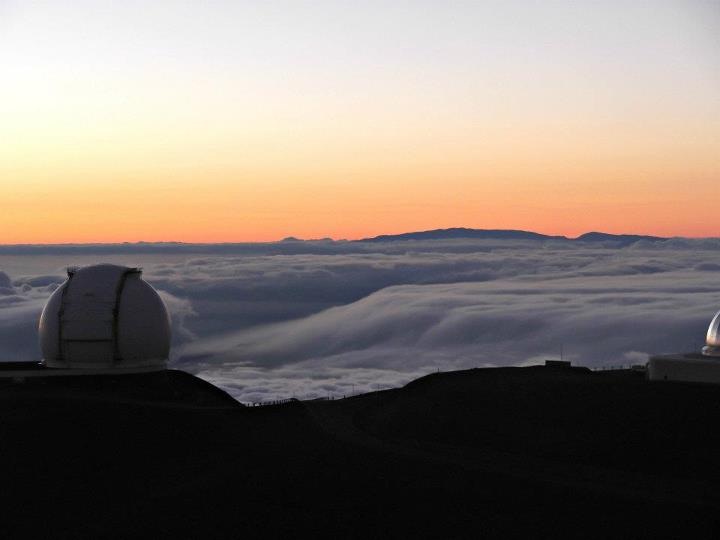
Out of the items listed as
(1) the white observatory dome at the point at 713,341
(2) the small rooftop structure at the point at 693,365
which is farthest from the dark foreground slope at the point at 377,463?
(1) the white observatory dome at the point at 713,341

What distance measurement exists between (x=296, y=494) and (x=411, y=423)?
12.8 metres

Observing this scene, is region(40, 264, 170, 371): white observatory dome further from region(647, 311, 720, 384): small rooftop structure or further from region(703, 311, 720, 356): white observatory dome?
region(703, 311, 720, 356): white observatory dome

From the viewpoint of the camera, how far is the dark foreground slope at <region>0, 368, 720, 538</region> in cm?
2644

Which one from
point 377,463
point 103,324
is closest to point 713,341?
point 377,463

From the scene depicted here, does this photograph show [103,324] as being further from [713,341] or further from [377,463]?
[713,341]

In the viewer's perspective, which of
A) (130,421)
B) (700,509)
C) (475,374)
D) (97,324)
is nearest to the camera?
(700,509)

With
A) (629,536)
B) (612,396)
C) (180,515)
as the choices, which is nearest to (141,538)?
(180,515)

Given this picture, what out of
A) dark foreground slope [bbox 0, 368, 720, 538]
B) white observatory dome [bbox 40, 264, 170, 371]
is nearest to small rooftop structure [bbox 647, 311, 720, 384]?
dark foreground slope [bbox 0, 368, 720, 538]

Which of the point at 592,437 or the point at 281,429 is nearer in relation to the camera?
the point at 592,437

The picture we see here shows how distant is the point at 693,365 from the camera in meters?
45.3

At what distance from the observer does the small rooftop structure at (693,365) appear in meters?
44.6

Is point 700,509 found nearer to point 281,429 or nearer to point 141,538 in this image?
point 141,538

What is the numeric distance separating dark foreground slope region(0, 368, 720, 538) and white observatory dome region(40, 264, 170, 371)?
1812 millimetres

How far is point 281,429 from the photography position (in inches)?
1623
